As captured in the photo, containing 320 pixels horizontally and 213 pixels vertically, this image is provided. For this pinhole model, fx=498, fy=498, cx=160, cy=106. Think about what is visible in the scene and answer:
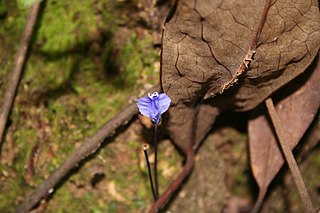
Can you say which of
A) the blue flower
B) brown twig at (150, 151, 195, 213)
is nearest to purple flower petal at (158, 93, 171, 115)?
the blue flower

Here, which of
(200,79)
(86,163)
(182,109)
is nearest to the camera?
(200,79)

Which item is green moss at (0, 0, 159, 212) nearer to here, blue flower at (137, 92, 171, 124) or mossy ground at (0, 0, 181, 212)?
mossy ground at (0, 0, 181, 212)

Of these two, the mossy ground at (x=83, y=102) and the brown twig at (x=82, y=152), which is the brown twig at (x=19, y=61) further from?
the brown twig at (x=82, y=152)

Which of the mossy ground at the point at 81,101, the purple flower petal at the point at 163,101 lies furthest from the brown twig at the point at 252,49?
the mossy ground at the point at 81,101

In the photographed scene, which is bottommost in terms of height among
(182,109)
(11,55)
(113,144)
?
(113,144)

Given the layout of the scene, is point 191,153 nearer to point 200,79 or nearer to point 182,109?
point 182,109

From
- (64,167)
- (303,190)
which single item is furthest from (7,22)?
(303,190)
